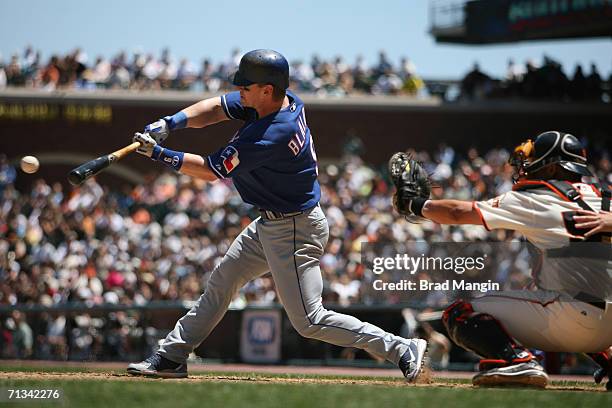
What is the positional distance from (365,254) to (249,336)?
183 inches

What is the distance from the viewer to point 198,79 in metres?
24.2

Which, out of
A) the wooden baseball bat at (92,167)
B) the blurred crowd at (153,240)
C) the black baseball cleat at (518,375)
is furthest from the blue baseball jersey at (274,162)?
the blurred crowd at (153,240)

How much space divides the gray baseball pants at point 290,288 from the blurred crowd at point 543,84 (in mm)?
19575

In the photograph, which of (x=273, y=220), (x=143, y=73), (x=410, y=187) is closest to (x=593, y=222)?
(x=410, y=187)

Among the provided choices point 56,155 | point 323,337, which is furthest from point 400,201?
point 56,155

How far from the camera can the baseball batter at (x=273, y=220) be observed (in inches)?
232

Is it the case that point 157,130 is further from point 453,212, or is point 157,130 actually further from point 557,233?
point 557,233

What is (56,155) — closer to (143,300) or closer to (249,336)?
(143,300)

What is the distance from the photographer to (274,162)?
19.8ft

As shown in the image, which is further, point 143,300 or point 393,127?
point 393,127

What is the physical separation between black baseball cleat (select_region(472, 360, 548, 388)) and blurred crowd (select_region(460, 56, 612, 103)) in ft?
66.0

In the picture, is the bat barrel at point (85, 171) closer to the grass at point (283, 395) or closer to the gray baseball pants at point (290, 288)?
the gray baseball pants at point (290, 288)

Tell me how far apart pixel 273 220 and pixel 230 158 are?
1.94 feet

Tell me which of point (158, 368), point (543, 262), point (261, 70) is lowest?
point (158, 368)
